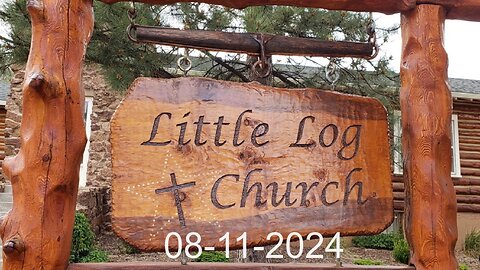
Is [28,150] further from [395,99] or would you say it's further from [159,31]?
[395,99]

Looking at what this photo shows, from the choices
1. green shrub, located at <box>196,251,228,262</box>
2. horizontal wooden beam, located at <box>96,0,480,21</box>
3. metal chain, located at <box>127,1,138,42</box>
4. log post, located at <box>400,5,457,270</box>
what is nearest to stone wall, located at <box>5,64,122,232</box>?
green shrub, located at <box>196,251,228,262</box>

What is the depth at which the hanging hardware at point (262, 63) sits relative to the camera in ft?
6.75

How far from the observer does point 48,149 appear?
1.55 meters

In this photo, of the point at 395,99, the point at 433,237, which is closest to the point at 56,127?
the point at 433,237

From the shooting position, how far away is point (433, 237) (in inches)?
68.3

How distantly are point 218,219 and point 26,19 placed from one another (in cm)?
361

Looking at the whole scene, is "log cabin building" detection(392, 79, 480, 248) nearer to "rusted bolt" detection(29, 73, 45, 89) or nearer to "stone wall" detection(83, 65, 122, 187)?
"stone wall" detection(83, 65, 122, 187)

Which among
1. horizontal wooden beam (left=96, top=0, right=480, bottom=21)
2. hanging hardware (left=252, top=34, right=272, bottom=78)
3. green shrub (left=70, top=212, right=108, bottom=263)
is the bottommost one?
green shrub (left=70, top=212, right=108, bottom=263)

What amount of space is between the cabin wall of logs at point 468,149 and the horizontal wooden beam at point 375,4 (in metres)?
7.09

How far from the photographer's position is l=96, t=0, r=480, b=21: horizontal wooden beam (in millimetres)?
1871

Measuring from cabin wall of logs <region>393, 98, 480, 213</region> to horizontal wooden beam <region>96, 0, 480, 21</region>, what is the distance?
7093 mm

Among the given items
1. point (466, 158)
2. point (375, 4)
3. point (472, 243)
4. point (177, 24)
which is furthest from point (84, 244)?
point (466, 158)

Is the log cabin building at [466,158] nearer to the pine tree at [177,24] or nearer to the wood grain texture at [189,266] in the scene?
the pine tree at [177,24]

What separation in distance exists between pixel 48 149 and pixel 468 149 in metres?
8.64
